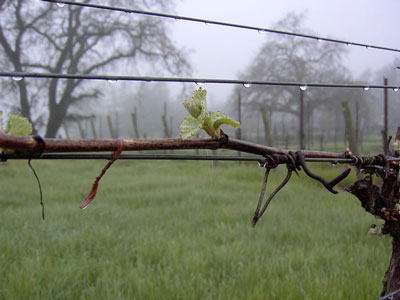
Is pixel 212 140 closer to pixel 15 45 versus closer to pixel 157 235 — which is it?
pixel 157 235

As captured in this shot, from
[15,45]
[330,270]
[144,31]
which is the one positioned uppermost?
[144,31]

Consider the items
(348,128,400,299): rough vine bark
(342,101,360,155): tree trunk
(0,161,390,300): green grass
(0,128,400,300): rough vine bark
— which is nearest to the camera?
(0,128,400,300): rough vine bark

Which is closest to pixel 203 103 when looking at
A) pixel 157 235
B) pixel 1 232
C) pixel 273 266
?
pixel 273 266

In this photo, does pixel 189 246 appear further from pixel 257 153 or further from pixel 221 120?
pixel 221 120

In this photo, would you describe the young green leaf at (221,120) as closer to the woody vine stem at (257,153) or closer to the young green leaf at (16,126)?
the woody vine stem at (257,153)

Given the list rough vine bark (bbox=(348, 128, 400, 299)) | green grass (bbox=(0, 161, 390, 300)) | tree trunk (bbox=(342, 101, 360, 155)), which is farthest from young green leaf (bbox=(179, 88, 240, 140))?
tree trunk (bbox=(342, 101, 360, 155))

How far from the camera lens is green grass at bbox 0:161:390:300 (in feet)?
5.75

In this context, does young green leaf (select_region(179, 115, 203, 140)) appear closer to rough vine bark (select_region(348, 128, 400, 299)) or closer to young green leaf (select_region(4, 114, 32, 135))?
young green leaf (select_region(4, 114, 32, 135))

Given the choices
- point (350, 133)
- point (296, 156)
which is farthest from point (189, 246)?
point (350, 133)

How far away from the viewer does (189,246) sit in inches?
92.4

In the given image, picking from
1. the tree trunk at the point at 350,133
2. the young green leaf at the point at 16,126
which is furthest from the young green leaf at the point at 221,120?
the tree trunk at the point at 350,133

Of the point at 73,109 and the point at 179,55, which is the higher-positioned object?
the point at 179,55

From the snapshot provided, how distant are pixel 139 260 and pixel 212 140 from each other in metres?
1.70

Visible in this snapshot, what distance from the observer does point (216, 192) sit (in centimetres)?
396
